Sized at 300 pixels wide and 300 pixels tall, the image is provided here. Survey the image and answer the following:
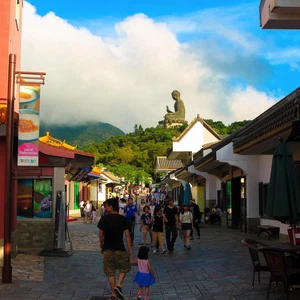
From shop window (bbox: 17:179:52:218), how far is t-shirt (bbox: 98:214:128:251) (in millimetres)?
6825

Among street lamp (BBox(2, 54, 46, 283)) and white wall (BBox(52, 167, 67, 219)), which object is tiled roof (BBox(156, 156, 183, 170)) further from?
street lamp (BBox(2, 54, 46, 283))

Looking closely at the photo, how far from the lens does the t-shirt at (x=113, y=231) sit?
7.49 metres

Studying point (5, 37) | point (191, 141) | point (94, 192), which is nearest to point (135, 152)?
point (94, 192)

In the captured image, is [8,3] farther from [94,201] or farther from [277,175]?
[94,201]

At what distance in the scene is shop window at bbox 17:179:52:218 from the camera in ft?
46.1

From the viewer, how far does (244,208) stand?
19.5 meters

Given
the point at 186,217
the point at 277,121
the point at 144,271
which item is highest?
the point at 277,121

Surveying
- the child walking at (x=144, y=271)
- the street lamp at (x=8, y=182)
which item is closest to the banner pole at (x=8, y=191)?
the street lamp at (x=8, y=182)

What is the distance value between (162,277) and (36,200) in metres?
5.53

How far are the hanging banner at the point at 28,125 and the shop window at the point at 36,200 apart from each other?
4.46 meters

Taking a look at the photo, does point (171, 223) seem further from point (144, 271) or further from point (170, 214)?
point (144, 271)

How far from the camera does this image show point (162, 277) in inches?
394

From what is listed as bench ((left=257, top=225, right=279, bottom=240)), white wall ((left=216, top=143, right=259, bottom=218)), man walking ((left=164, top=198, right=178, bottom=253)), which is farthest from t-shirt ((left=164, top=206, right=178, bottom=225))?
white wall ((left=216, top=143, right=259, bottom=218))

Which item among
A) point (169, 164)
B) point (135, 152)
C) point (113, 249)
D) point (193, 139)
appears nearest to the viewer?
point (113, 249)
